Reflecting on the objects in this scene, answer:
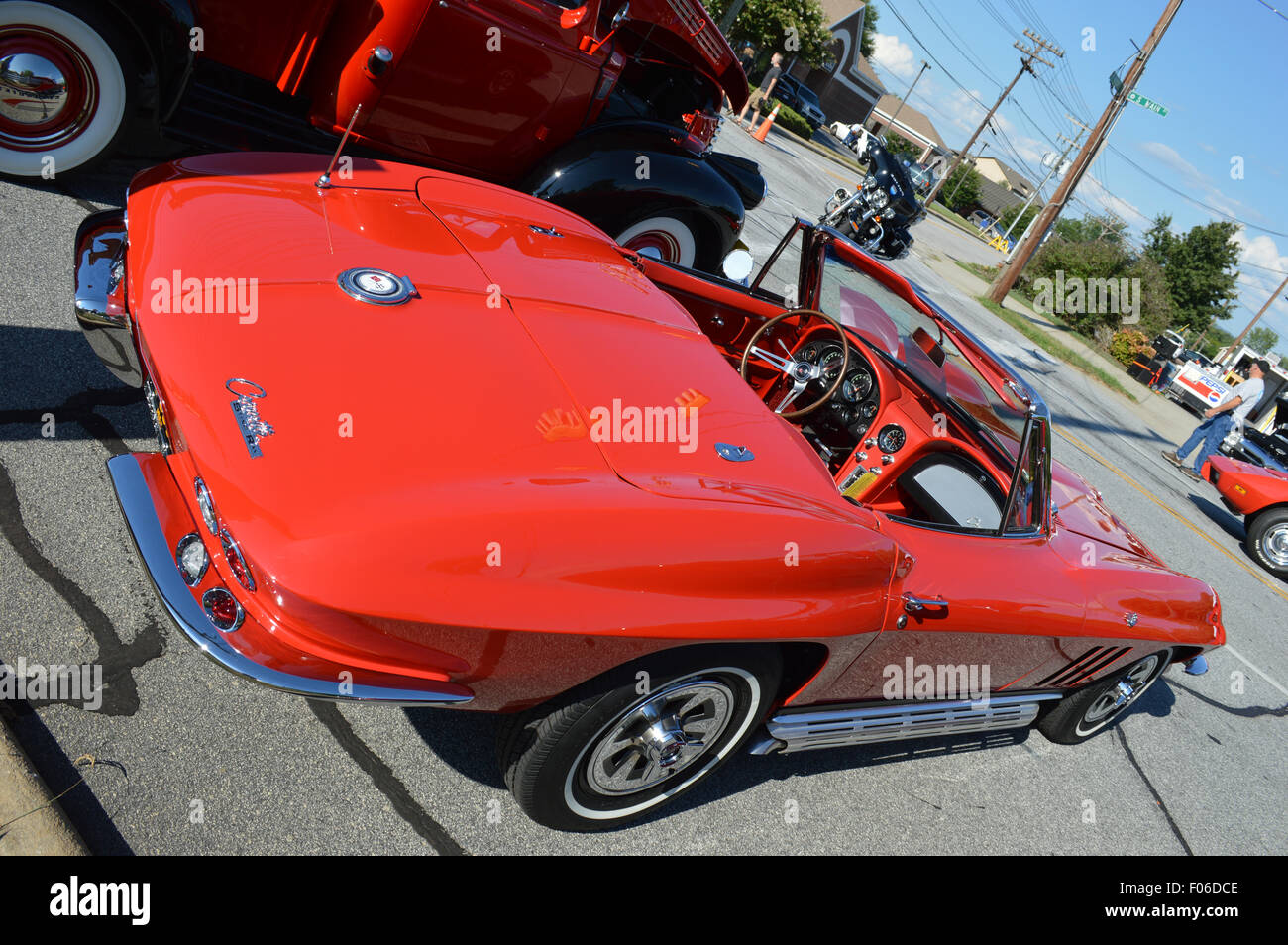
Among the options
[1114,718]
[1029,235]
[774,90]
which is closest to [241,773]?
[1114,718]

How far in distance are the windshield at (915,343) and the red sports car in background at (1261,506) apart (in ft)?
24.7

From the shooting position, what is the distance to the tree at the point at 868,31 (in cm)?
5212

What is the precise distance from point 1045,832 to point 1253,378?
10187 mm

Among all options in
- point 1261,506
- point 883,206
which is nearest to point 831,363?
point 883,206

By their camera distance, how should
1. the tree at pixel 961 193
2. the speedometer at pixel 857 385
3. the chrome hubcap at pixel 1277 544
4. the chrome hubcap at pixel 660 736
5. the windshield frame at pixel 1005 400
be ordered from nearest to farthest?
the chrome hubcap at pixel 660 736 → the windshield frame at pixel 1005 400 → the speedometer at pixel 857 385 → the chrome hubcap at pixel 1277 544 → the tree at pixel 961 193

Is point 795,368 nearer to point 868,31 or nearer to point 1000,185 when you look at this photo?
point 868,31

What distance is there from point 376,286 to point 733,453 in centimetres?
119

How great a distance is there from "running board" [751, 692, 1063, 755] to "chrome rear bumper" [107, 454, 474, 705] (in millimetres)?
1226

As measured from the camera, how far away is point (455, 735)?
2.76 metres

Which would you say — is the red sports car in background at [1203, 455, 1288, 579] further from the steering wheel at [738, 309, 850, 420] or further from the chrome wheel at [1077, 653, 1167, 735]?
the steering wheel at [738, 309, 850, 420]

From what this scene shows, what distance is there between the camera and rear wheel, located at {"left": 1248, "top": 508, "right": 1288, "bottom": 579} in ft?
28.8

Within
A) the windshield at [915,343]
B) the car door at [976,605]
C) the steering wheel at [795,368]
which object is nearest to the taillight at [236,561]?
the car door at [976,605]

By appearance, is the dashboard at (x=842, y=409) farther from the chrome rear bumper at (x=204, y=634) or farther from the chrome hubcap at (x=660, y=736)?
the chrome rear bumper at (x=204, y=634)
